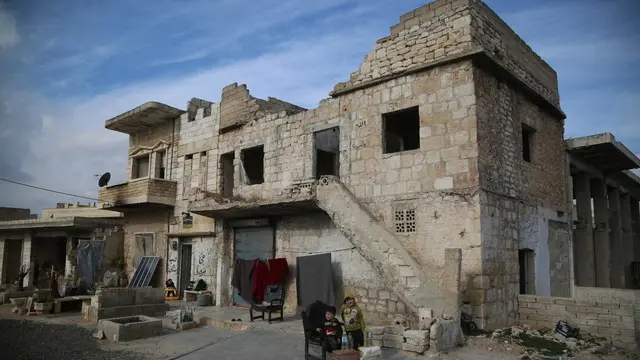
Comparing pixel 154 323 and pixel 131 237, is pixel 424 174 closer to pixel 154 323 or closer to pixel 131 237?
Result: pixel 154 323

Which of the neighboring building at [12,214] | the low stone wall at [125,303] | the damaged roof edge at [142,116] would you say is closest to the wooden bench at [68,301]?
the low stone wall at [125,303]

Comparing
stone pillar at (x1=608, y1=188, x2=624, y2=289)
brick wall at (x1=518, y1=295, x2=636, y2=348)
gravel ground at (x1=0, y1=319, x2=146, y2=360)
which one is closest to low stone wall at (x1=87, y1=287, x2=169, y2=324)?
gravel ground at (x1=0, y1=319, x2=146, y2=360)

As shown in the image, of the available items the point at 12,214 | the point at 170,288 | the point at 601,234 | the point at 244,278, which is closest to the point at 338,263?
the point at 244,278

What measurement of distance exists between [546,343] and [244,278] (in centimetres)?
888

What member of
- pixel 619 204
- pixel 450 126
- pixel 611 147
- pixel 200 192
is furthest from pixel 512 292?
pixel 619 204

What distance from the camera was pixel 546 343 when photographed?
904cm

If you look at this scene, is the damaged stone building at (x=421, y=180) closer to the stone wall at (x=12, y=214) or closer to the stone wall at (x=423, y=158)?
the stone wall at (x=423, y=158)

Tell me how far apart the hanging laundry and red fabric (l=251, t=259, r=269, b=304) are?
1.70 feet

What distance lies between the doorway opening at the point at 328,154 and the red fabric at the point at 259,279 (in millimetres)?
4456

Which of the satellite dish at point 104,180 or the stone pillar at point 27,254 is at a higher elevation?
the satellite dish at point 104,180

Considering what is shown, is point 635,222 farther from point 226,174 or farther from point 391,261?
point 226,174

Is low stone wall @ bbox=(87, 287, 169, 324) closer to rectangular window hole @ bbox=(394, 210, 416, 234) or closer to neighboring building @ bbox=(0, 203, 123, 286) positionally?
neighboring building @ bbox=(0, 203, 123, 286)

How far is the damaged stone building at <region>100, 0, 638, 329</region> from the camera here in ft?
32.7

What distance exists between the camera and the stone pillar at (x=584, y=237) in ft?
52.0
